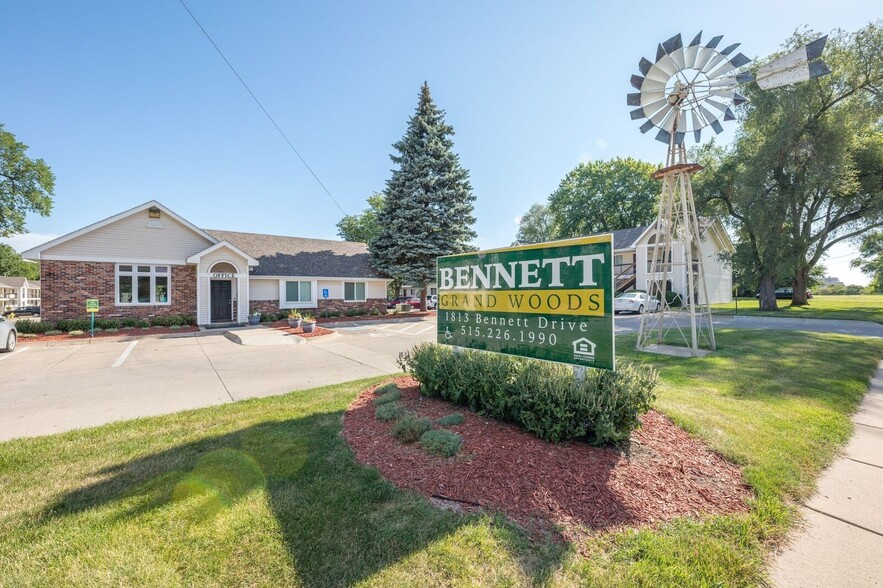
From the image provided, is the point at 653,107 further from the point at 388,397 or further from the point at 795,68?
the point at 388,397

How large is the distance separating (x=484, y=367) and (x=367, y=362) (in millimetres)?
5138

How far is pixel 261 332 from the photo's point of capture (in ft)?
47.0

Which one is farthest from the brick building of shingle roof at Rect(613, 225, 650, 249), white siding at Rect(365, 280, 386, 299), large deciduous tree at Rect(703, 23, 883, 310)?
large deciduous tree at Rect(703, 23, 883, 310)

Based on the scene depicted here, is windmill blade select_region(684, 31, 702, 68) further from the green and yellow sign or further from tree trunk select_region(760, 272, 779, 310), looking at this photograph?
tree trunk select_region(760, 272, 779, 310)

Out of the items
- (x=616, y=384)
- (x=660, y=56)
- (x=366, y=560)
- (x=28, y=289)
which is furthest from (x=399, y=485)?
(x=28, y=289)

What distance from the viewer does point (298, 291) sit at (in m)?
20.8

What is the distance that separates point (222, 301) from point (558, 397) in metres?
19.7

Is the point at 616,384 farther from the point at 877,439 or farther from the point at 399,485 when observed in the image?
the point at 877,439

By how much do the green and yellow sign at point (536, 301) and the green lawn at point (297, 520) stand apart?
5.41 feet

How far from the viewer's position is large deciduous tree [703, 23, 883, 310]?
717 inches

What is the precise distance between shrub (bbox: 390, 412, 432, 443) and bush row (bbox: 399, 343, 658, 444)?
73 cm

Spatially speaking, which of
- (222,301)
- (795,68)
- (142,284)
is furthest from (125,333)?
(795,68)

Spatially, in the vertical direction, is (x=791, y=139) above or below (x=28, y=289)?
above

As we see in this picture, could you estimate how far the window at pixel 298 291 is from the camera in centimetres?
2048
